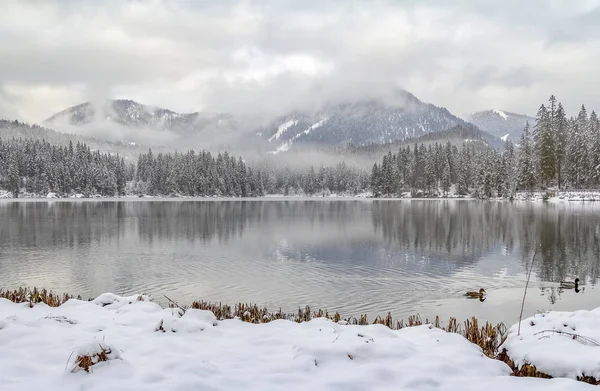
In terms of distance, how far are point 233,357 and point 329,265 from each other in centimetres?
1946

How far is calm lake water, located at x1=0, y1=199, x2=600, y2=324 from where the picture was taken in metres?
19.2

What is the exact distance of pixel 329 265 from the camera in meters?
27.1

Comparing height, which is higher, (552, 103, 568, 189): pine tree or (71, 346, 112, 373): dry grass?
(552, 103, 568, 189): pine tree

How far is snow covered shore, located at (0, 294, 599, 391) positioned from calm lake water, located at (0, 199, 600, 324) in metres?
8.02

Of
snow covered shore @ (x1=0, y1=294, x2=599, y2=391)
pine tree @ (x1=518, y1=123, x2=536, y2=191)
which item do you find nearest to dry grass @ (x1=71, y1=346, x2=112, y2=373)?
snow covered shore @ (x1=0, y1=294, x2=599, y2=391)

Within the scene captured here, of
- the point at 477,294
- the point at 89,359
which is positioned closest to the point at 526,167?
the point at 477,294

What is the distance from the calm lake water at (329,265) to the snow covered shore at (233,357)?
8.02 meters

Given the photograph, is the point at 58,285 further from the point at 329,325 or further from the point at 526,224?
the point at 526,224

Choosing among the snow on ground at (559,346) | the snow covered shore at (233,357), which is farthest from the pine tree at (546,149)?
the snow covered shore at (233,357)

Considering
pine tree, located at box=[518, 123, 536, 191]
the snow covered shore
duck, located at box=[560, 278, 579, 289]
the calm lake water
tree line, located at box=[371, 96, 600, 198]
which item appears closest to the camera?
the snow covered shore

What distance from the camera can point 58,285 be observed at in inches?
841

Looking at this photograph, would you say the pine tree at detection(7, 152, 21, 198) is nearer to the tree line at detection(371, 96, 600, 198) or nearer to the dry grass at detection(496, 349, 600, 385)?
the tree line at detection(371, 96, 600, 198)

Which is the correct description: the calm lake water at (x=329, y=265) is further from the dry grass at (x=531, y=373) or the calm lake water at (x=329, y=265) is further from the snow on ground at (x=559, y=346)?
the dry grass at (x=531, y=373)

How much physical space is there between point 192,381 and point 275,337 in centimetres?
282
